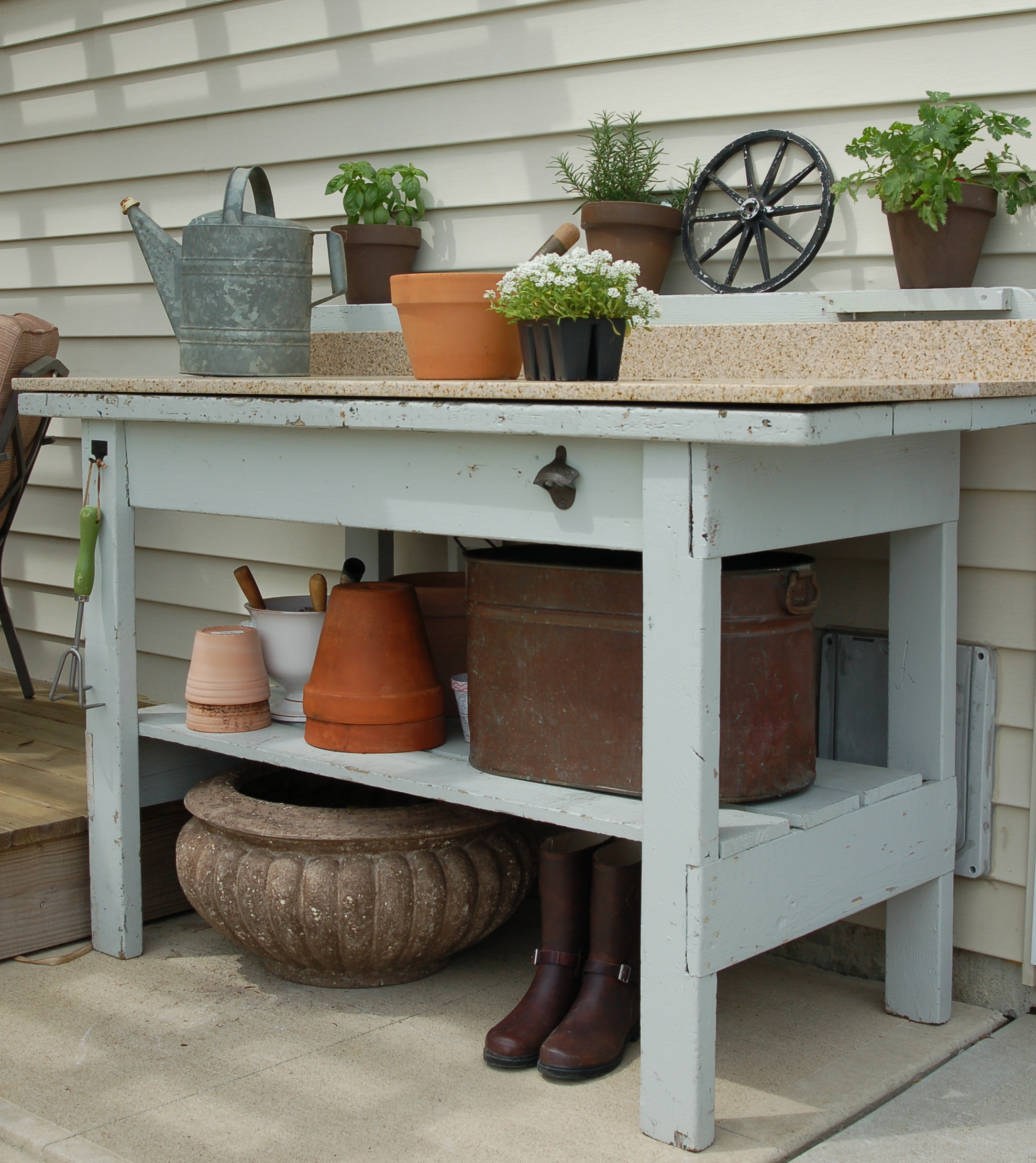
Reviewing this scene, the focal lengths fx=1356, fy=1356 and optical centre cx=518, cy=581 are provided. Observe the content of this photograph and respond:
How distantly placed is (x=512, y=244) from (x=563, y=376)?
0.91m

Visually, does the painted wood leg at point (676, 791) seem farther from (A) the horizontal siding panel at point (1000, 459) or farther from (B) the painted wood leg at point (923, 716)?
(A) the horizontal siding panel at point (1000, 459)

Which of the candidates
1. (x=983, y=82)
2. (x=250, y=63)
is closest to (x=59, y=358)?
(x=250, y=63)

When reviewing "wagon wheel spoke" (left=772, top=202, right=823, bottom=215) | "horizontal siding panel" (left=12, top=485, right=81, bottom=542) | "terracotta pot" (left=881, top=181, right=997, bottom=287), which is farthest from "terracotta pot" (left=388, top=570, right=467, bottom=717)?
"horizontal siding panel" (left=12, top=485, right=81, bottom=542)

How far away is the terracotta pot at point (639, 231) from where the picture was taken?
2.44 meters

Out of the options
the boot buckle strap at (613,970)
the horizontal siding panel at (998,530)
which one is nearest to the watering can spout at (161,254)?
the boot buckle strap at (613,970)

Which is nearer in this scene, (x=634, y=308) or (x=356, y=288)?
(x=634, y=308)

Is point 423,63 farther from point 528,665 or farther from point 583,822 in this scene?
point 583,822

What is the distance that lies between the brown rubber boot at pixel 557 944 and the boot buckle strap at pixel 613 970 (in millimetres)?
70

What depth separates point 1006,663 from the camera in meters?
2.29

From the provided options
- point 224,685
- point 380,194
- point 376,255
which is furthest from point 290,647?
point 380,194

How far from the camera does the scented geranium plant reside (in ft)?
Answer: 6.35

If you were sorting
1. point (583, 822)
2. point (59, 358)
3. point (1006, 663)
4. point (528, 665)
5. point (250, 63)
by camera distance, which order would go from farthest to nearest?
1. point (59, 358)
2. point (250, 63)
3. point (1006, 663)
4. point (528, 665)
5. point (583, 822)

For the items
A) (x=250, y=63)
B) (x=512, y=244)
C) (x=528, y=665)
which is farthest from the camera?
(x=250, y=63)

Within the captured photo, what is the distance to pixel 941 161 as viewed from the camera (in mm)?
2119
